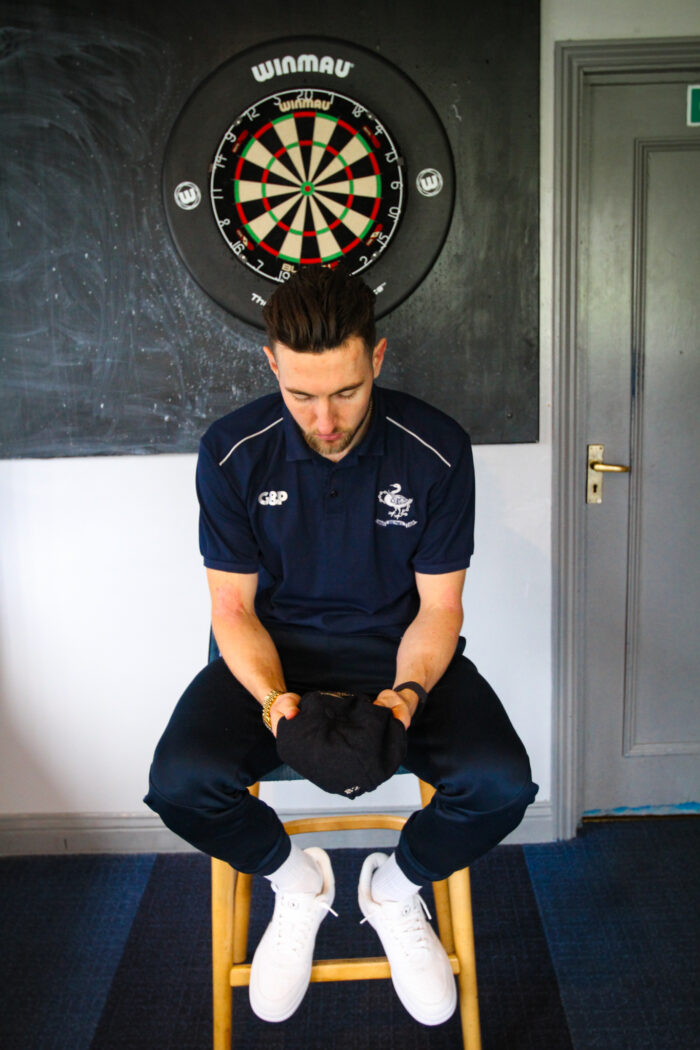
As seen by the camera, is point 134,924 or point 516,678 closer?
point 134,924

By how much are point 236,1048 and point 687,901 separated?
103 cm

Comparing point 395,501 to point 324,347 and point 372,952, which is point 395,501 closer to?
point 324,347

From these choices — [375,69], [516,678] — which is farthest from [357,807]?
[375,69]

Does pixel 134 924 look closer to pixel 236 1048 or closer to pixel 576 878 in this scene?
pixel 236 1048

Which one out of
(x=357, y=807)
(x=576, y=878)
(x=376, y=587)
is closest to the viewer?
(x=376, y=587)

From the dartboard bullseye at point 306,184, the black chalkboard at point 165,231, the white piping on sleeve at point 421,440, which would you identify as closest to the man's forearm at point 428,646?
the white piping on sleeve at point 421,440

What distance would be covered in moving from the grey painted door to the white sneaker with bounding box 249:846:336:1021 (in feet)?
3.36

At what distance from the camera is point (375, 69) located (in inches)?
69.2

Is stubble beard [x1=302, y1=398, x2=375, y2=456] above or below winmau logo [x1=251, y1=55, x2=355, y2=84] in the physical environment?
below

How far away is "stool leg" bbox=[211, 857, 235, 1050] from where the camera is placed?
4.48 ft

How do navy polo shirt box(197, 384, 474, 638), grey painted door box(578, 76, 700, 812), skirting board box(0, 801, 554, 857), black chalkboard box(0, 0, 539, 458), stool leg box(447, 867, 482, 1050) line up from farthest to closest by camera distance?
skirting board box(0, 801, 554, 857) < grey painted door box(578, 76, 700, 812) < black chalkboard box(0, 0, 539, 458) < navy polo shirt box(197, 384, 474, 638) < stool leg box(447, 867, 482, 1050)


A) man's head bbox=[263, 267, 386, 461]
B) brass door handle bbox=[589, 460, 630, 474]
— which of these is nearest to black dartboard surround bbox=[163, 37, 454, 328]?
man's head bbox=[263, 267, 386, 461]

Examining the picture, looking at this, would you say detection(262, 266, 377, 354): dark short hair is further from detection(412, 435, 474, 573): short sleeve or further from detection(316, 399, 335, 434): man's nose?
detection(412, 435, 474, 573): short sleeve

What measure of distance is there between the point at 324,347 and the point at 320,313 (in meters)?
0.05
